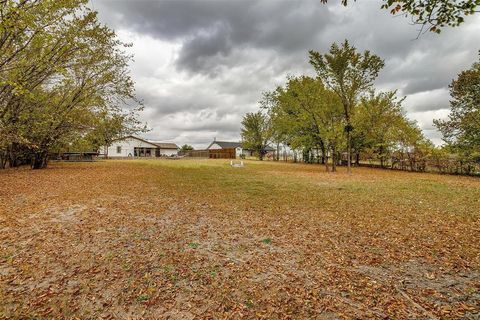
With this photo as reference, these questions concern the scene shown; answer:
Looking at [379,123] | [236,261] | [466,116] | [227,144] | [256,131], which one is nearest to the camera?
[236,261]

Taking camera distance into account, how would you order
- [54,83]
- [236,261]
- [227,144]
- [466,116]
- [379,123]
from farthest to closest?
[227,144] → [379,123] → [466,116] → [54,83] → [236,261]

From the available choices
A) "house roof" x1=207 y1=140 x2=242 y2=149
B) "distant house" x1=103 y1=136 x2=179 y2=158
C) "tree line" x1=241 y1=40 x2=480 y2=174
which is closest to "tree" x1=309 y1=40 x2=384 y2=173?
"tree line" x1=241 y1=40 x2=480 y2=174

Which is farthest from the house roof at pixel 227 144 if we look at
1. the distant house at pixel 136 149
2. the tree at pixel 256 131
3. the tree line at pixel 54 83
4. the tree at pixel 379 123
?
the tree line at pixel 54 83

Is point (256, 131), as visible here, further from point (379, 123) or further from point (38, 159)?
point (38, 159)

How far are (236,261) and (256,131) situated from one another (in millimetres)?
53495

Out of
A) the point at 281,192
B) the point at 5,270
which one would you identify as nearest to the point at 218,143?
the point at 281,192

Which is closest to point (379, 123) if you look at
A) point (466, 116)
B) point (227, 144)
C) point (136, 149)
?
point (466, 116)

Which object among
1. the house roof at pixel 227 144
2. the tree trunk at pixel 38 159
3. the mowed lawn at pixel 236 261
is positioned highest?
the house roof at pixel 227 144

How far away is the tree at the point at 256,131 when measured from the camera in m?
56.8

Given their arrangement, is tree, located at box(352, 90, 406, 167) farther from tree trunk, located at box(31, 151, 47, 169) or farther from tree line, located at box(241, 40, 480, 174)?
tree trunk, located at box(31, 151, 47, 169)

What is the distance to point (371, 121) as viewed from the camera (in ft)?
106

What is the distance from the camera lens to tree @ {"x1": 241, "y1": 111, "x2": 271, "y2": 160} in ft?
186

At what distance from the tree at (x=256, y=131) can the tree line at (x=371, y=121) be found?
65.5 ft

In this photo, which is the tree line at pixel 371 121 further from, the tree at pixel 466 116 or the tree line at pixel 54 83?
the tree line at pixel 54 83
